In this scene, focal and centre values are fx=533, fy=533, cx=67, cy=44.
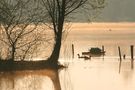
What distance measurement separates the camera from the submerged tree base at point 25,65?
37938 millimetres

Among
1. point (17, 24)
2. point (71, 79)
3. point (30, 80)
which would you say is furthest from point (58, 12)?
point (30, 80)

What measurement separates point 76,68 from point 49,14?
5.69 m

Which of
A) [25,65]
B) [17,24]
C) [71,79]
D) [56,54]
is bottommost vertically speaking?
[71,79]

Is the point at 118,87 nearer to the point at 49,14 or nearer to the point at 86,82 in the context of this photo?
the point at 86,82

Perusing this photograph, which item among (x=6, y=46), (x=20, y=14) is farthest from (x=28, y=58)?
(x=20, y=14)

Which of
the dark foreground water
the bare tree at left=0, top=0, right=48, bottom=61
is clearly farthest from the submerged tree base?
the dark foreground water

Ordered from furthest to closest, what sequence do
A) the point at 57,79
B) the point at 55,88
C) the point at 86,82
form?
the point at 57,79 < the point at 86,82 < the point at 55,88

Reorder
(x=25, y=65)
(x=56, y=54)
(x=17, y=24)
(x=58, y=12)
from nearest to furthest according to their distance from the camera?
(x=17, y=24) < (x=25, y=65) < (x=56, y=54) < (x=58, y=12)

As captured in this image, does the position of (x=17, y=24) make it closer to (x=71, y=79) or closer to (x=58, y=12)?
(x=58, y=12)

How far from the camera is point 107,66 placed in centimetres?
4597

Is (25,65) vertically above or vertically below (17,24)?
below

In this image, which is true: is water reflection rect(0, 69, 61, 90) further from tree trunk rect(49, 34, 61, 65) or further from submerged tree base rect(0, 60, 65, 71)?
tree trunk rect(49, 34, 61, 65)

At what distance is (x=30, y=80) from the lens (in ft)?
115

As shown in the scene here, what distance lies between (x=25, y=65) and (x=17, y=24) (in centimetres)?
307
